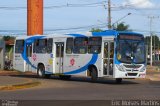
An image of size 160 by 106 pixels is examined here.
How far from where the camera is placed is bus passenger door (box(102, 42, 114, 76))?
3034 centimetres

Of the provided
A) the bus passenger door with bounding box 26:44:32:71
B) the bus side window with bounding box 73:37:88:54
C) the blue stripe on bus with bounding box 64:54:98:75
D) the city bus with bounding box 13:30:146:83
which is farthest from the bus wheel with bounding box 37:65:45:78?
the bus side window with bounding box 73:37:88:54

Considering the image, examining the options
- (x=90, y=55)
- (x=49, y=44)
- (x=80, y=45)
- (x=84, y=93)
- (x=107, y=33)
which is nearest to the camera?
(x=84, y=93)

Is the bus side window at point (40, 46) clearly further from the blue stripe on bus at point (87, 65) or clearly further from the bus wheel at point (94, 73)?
the bus wheel at point (94, 73)

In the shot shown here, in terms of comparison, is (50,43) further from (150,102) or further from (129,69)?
(150,102)

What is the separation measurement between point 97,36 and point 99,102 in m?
14.1

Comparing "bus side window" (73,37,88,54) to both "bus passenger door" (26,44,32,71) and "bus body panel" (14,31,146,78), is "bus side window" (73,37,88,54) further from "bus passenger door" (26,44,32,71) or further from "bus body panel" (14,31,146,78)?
"bus passenger door" (26,44,32,71)

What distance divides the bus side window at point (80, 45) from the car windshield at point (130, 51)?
9.65 ft

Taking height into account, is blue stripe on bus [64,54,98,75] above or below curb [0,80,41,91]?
above

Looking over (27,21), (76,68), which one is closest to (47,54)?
(76,68)

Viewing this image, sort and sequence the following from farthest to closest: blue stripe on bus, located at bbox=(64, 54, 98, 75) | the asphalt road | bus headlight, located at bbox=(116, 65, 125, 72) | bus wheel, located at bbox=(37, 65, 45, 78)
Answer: bus wheel, located at bbox=(37, 65, 45, 78)
blue stripe on bus, located at bbox=(64, 54, 98, 75)
bus headlight, located at bbox=(116, 65, 125, 72)
the asphalt road

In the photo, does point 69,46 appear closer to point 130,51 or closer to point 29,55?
point 130,51

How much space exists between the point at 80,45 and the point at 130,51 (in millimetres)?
3884

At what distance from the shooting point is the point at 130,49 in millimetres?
30328

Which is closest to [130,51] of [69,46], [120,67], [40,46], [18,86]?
[120,67]
